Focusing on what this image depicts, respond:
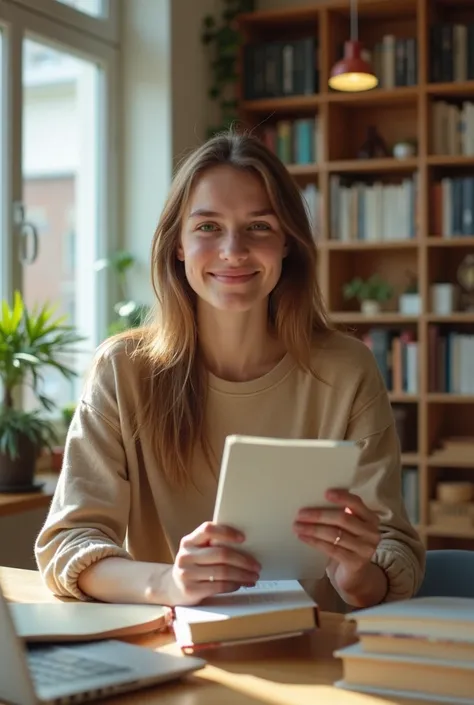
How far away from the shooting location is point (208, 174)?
1.89 meters

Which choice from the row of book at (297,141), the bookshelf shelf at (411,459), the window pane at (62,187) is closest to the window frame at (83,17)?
the window pane at (62,187)

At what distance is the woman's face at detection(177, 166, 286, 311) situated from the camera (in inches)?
72.8

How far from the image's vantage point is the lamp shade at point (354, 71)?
3.89 m

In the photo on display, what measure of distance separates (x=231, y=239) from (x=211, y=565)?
661mm

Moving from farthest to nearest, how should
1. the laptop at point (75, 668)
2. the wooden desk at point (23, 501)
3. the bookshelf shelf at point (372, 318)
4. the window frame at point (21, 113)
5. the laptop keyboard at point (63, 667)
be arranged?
the bookshelf shelf at point (372, 318)
the window frame at point (21, 113)
the wooden desk at point (23, 501)
the laptop keyboard at point (63, 667)
the laptop at point (75, 668)

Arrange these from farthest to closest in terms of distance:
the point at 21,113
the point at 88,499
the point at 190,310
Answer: the point at 21,113
the point at 190,310
the point at 88,499

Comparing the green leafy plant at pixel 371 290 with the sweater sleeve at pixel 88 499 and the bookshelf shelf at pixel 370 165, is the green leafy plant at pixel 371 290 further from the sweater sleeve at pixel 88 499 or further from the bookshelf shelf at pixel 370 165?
the sweater sleeve at pixel 88 499

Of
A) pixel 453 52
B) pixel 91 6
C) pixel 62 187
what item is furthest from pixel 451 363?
pixel 91 6

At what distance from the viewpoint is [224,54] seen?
185 inches

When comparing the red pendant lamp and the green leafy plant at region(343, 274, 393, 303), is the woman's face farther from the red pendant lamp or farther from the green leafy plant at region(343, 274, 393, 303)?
the green leafy plant at region(343, 274, 393, 303)

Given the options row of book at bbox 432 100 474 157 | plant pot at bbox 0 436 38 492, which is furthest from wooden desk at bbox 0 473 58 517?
row of book at bbox 432 100 474 157

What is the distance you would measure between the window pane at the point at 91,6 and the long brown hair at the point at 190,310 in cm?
254

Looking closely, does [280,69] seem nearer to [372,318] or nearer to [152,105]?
[152,105]

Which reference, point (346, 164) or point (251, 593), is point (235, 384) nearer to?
point (251, 593)
